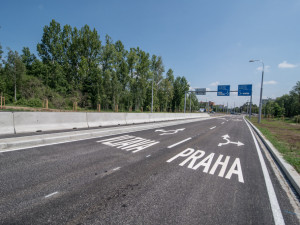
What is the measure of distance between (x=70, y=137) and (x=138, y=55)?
1632 inches

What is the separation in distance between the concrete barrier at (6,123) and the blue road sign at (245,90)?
113ft

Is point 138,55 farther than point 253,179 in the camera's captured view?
Yes

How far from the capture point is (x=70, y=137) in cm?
645

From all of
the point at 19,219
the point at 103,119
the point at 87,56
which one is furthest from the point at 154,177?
the point at 87,56

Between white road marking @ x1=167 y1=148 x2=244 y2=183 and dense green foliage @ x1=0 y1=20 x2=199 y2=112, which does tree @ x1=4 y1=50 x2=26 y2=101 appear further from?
white road marking @ x1=167 y1=148 x2=244 y2=183

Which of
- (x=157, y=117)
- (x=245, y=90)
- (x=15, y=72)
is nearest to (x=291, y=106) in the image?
(x=245, y=90)

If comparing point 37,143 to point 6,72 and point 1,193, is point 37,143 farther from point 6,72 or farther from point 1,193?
point 6,72

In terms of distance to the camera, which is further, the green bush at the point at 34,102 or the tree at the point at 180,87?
the tree at the point at 180,87

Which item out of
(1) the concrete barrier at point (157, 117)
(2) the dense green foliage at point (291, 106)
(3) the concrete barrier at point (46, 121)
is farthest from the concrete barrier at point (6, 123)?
(2) the dense green foliage at point (291, 106)

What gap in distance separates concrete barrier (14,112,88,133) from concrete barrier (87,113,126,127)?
455mm

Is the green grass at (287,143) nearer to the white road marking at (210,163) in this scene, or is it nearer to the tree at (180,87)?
the white road marking at (210,163)

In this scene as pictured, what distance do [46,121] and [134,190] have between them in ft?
24.4

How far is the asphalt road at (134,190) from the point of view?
2078 mm

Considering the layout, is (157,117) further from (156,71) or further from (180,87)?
(180,87)
